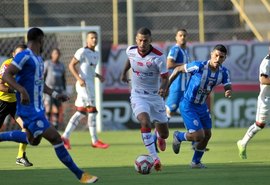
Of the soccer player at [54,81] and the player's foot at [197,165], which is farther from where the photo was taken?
the soccer player at [54,81]

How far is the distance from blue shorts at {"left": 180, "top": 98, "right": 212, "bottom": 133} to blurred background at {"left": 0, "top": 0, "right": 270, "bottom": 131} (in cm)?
999

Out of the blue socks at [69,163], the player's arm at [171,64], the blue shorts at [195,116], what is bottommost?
the blue socks at [69,163]

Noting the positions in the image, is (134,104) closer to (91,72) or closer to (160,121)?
(160,121)

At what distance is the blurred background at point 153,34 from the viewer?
25.5 meters

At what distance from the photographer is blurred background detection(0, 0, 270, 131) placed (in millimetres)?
25547

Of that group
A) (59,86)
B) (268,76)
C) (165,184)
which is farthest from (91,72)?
(165,184)

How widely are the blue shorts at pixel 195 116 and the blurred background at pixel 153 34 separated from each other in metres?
9.99

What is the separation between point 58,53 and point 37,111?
12.9 m

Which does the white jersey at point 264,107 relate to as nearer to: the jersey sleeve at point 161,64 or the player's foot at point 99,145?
the jersey sleeve at point 161,64

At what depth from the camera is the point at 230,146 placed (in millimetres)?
17891

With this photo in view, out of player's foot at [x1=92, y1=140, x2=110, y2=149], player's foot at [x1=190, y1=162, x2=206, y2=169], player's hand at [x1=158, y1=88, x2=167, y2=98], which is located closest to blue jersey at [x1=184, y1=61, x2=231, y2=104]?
player's hand at [x1=158, y1=88, x2=167, y2=98]

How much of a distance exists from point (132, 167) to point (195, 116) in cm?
123

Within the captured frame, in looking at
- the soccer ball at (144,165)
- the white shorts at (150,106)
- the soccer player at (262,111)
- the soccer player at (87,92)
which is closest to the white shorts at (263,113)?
the soccer player at (262,111)

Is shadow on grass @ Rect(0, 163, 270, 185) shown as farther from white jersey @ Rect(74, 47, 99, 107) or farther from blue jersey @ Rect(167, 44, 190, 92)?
white jersey @ Rect(74, 47, 99, 107)
